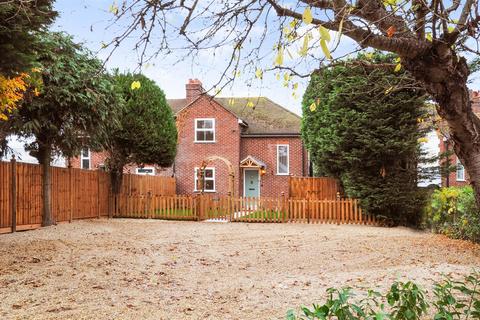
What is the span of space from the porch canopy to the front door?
0.81 m

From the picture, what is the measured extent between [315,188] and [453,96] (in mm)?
14424

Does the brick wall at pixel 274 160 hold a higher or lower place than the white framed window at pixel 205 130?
lower

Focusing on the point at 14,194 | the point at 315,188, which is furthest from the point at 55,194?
the point at 315,188

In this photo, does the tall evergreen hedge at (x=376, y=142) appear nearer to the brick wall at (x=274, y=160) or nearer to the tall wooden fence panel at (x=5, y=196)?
the tall wooden fence panel at (x=5, y=196)

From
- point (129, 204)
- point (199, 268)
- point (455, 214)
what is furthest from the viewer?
point (129, 204)

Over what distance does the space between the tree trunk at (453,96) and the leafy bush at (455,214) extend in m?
7.93

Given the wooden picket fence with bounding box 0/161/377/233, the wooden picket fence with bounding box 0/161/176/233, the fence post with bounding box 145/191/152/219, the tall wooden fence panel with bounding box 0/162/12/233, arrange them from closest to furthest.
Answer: the tall wooden fence panel with bounding box 0/162/12/233
the wooden picket fence with bounding box 0/161/176/233
the wooden picket fence with bounding box 0/161/377/233
the fence post with bounding box 145/191/152/219

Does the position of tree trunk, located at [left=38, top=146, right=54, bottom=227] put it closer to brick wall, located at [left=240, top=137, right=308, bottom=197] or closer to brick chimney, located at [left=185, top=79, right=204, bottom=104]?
brick wall, located at [left=240, top=137, right=308, bottom=197]

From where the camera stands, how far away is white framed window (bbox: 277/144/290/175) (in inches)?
1043

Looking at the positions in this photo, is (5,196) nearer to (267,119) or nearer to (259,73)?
(259,73)

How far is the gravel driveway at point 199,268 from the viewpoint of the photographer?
549 centimetres

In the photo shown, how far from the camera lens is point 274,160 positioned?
26.6 metres

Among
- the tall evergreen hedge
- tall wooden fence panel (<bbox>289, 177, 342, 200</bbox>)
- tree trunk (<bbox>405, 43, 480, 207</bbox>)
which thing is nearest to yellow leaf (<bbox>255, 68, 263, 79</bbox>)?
tree trunk (<bbox>405, 43, 480, 207</bbox>)

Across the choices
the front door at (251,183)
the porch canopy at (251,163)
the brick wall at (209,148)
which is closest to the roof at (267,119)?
the brick wall at (209,148)
